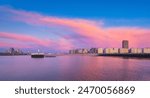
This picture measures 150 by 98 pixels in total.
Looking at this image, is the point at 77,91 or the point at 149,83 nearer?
the point at 77,91

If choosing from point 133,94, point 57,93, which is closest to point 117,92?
point 133,94

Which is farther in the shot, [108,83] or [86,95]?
[108,83]

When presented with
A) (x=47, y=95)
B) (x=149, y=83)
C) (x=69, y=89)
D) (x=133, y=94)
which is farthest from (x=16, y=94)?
(x=149, y=83)

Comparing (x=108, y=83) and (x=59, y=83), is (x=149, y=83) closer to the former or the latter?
(x=108, y=83)

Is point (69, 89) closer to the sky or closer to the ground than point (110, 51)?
closer to the ground

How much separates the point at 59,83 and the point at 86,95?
1.55 feet

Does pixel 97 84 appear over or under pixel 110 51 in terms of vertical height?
under

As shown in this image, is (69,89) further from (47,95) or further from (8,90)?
(8,90)

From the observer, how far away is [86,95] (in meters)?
3.99

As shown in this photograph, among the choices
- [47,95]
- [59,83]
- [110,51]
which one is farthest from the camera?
[110,51]

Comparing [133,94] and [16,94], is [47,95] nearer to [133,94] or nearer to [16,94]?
[16,94]

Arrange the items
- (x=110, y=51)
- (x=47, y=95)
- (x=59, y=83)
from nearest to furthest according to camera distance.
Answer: (x=47, y=95) → (x=59, y=83) → (x=110, y=51)

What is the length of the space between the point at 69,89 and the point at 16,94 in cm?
70

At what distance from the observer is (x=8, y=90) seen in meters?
4.14
